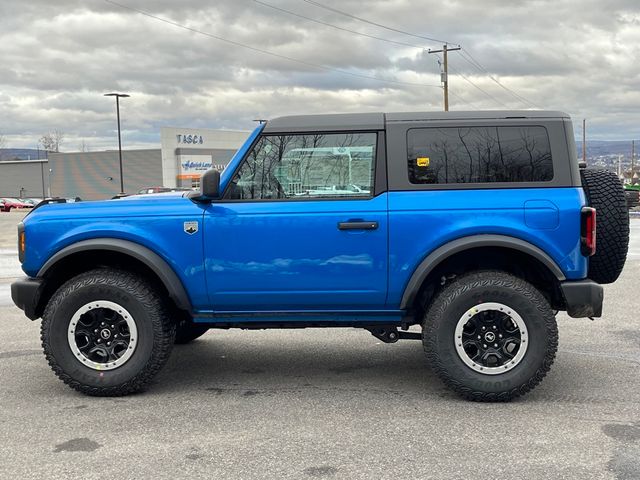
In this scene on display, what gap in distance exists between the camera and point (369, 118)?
4.57 metres

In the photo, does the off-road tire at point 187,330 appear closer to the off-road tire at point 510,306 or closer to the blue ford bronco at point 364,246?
the blue ford bronco at point 364,246

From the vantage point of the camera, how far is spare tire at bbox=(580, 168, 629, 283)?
4.58 metres

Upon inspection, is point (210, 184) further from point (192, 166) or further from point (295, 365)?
point (192, 166)

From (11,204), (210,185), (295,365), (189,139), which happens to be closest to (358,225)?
(210,185)

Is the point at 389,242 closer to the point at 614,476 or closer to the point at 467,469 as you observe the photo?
the point at 467,469

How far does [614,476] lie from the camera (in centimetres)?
321

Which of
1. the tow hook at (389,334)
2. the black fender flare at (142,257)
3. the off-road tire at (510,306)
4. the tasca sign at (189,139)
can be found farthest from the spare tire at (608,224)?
the tasca sign at (189,139)

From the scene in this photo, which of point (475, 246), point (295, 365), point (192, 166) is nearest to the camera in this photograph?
point (475, 246)

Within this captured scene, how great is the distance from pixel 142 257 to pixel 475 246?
7.33 ft

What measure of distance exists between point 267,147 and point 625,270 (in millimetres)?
7791

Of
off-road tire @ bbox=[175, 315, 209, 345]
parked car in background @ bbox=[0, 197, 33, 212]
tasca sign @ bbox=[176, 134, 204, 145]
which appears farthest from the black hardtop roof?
tasca sign @ bbox=[176, 134, 204, 145]

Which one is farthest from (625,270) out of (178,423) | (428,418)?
(178,423)

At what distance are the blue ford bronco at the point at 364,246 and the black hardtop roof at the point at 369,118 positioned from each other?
15 millimetres

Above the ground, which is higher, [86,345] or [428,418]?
[86,345]
